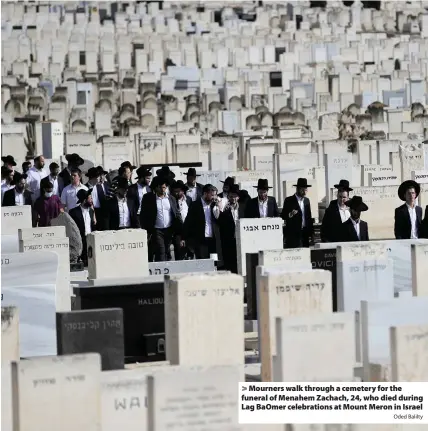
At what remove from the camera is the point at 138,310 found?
13281 millimetres

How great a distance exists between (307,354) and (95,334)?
1.48 meters

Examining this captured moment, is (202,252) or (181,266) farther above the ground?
(202,252)

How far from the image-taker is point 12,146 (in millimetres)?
29250

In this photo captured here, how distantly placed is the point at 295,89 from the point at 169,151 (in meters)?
13.2

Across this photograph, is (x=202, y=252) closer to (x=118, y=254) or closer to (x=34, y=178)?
(x=118, y=254)

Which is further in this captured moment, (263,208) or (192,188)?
(192,188)

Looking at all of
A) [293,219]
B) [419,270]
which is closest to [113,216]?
[293,219]

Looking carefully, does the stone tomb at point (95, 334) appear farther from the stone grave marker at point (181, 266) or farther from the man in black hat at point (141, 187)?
the man in black hat at point (141, 187)

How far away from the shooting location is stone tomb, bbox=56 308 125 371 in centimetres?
1198

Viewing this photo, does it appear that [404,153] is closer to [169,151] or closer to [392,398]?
[169,151]

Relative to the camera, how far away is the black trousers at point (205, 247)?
18.1 m

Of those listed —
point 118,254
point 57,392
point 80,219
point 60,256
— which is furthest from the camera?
point 80,219

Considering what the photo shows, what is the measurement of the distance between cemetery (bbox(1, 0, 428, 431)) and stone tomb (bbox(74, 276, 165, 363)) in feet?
0.04

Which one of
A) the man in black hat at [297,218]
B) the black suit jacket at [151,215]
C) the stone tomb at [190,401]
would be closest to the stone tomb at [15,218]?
the black suit jacket at [151,215]
